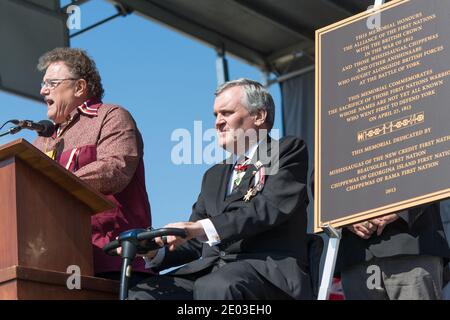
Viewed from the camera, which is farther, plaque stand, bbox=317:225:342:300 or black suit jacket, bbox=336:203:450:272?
black suit jacket, bbox=336:203:450:272

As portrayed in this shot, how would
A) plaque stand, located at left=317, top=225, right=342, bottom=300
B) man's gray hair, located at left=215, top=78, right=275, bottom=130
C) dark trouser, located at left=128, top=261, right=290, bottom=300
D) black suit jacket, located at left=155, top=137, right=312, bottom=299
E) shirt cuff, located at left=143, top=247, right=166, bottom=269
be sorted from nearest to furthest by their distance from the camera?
dark trouser, located at left=128, top=261, right=290, bottom=300, plaque stand, located at left=317, top=225, right=342, bottom=300, black suit jacket, located at left=155, top=137, right=312, bottom=299, shirt cuff, located at left=143, top=247, right=166, bottom=269, man's gray hair, located at left=215, top=78, right=275, bottom=130

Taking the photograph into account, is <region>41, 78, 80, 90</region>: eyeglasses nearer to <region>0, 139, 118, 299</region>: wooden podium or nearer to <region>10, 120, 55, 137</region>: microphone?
<region>10, 120, 55, 137</region>: microphone

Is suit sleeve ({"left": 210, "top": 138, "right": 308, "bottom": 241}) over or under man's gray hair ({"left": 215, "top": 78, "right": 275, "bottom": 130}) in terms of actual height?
under

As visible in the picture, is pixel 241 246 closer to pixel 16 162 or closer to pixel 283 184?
pixel 283 184

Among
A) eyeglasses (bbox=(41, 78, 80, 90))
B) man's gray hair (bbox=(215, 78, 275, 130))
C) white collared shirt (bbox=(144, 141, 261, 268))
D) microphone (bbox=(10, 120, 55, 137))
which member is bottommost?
white collared shirt (bbox=(144, 141, 261, 268))

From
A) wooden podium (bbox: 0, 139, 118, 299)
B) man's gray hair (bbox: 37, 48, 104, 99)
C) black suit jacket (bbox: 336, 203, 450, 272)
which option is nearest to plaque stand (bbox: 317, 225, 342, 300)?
black suit jacket (bbox: 336, 203, 450, 272)

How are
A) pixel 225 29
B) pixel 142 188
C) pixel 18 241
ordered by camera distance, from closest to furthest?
pixel 18 241, pixel 142 188, pixel 225 29

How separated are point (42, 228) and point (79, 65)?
3.88 ft

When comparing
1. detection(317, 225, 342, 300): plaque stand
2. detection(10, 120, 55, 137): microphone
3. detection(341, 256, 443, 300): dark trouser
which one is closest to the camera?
detection(317, 225, 342, 300): plaque stand

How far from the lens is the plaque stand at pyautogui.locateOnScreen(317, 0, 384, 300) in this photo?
13.9 ft

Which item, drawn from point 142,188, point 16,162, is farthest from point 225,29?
point 16,162

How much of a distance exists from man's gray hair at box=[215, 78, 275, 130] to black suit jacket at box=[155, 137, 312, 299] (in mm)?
136

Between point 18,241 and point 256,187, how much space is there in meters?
0.99

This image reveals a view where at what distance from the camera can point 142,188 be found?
16.3 feet
